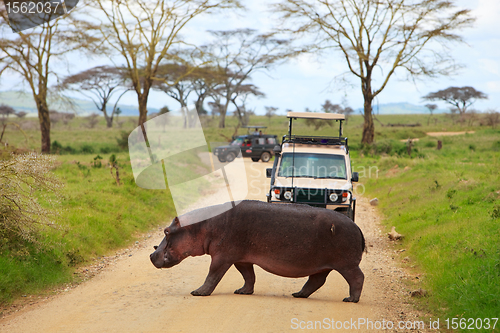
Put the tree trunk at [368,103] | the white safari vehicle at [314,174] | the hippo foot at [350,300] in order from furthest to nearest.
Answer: the tree trunk at [368,103], the white safari vehicle at [314,174], the hippo foot at [350,300]

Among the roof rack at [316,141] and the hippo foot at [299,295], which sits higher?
the roof rack at [316,141]

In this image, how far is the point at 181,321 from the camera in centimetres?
504

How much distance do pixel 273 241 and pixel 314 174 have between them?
5.24 meters

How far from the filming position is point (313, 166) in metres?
10.9

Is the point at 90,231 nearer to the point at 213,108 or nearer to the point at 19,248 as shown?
the point at 19,248

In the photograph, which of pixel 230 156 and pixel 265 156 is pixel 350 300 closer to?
pixel 230 156

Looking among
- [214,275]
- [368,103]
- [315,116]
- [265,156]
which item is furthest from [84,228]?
[368,103]

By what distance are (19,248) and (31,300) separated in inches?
43.5

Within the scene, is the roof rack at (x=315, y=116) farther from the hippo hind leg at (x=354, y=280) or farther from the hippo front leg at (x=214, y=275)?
the hippo front leg at (x=214, y=275)

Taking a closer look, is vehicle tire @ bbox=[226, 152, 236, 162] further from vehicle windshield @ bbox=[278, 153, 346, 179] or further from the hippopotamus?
the hippopotamus

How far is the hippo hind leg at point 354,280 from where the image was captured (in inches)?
229

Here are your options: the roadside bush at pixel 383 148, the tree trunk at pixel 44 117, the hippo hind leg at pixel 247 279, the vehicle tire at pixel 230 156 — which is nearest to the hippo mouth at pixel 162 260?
the hippo hind leg at pixel 247 279

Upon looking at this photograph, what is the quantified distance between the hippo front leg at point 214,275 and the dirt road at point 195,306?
0.34 feet

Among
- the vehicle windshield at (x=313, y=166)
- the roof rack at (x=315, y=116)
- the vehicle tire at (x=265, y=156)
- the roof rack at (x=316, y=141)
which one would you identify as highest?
the roof rack at (x=315, y=116)
